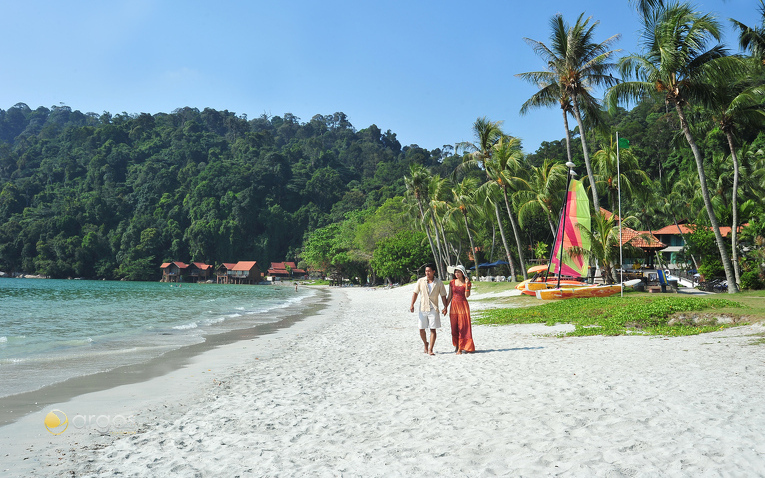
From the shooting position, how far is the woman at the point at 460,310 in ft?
29.0

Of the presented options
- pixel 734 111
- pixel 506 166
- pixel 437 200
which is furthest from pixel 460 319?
pixel 437 200

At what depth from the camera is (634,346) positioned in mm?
8773

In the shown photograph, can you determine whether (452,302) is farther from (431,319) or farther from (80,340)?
(80,340)

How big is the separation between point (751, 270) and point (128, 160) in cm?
13654

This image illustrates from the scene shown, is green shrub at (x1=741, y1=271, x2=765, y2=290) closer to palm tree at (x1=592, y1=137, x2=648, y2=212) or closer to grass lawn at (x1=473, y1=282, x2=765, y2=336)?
grass lawn at (x1=473, y1=282, x2=765, y2=336)

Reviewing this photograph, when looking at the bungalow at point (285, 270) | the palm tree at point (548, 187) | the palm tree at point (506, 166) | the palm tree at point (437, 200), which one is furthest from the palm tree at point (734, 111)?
the bungalow at point (285, 270)

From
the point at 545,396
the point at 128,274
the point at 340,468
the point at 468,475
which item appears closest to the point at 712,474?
A: the point at 468,475

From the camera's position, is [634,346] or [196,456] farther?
[634,346]

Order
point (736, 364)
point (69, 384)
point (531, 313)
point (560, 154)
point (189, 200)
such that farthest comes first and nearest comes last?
1. point (189, 200)
2. point (560, 154)
3. point (531, 313)
4. point (69, 384)
5. point (736, 364)

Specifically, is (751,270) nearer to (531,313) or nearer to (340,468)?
(531,313)

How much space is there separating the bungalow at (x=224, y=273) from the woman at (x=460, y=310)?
3986 inches

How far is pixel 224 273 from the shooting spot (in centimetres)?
10688

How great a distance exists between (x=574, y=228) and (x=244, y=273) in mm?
91640

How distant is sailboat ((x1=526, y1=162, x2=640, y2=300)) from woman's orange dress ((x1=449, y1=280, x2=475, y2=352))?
35.3 ft
